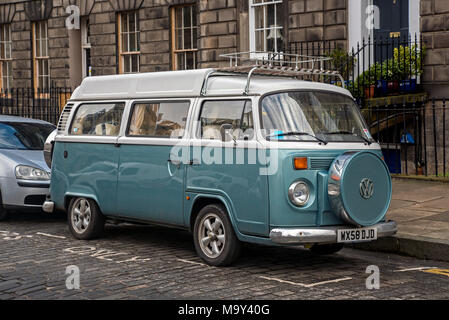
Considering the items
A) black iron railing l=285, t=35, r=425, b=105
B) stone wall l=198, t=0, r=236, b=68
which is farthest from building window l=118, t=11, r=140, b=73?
black iron railing l=285, t=35, r=425, b=105

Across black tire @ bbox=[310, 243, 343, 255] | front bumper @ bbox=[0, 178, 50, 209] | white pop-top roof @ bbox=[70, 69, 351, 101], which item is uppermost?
white pop-top roof @ bbox=[70, 69, 351, 101]

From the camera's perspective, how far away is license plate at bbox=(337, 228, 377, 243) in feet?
23.7

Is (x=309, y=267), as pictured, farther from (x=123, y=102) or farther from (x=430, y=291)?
(x=123, y=102)

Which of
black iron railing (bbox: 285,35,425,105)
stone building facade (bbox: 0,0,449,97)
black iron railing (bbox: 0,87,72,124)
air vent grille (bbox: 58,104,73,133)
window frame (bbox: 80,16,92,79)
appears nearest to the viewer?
air vent grille (bbox: 58,104,73,133)

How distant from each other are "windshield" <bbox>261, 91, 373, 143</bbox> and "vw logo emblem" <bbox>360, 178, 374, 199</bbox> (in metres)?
0.57

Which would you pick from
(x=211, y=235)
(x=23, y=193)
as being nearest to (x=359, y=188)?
(x=211, y=235)

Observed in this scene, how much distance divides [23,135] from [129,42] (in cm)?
1112

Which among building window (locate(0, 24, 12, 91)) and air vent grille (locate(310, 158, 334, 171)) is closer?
air vent grille (locate(310, 158, 334, 171))

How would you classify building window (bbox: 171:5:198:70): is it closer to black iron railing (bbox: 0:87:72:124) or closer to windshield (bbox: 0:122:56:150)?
black iron railing (bbox: 0:87:72:124)

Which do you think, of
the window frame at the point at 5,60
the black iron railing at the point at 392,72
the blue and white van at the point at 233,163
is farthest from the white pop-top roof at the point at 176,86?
the window frame at the point at 5,60

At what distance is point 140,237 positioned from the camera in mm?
9750

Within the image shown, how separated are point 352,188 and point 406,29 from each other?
9474 mm

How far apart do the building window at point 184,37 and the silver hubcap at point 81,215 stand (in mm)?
11825
